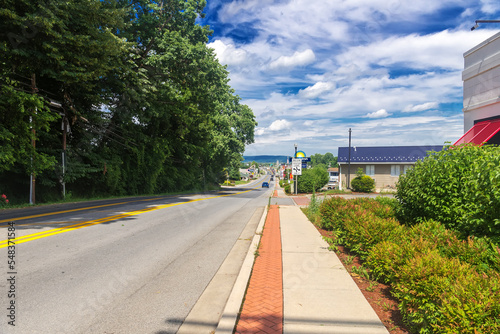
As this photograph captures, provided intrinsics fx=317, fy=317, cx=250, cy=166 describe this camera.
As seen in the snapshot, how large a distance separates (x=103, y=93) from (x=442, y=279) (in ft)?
80.7

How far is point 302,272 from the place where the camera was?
18.5 ft

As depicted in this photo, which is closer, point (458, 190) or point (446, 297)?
point (446, 297)

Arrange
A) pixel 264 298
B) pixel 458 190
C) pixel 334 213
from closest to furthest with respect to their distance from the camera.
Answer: pixel 264 298 → pixel 458 190 → pixel 334 213

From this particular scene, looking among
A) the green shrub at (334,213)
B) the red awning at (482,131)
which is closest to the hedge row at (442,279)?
the green shrub at (334,213)

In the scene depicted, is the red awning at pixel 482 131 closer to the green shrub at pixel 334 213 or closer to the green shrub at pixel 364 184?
the green shrub at pixel 334 213

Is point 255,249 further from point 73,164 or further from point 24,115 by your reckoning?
point 73,164

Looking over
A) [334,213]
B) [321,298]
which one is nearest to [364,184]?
[334,213]

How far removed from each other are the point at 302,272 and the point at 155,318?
2691 millimetres

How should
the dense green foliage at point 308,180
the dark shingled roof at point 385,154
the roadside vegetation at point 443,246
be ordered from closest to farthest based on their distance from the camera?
1. the roadside vegetation at point 443,246
2. the dense green foliage at point 308,180
3. the dark shingled roof at point 385,154

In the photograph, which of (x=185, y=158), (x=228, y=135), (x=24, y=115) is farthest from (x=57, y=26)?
(x=228, y=135)

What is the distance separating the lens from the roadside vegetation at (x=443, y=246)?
2.91 meters

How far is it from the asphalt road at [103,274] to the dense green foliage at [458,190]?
4.35m

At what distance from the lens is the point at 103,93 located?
23.3m

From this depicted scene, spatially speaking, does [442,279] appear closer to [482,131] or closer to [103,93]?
[482,131]
